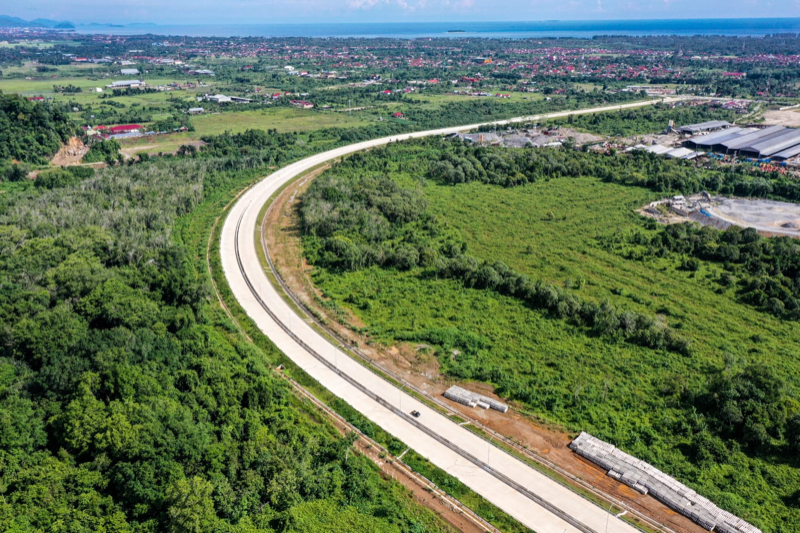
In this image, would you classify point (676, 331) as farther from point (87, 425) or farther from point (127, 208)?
point (127, 208)

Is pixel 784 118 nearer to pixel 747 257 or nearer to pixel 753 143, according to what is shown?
pixel 753 143

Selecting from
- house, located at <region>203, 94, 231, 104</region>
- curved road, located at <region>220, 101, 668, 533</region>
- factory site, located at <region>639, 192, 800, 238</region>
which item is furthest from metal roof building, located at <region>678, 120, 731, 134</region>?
house, located at <region>203, 94, 231, 104</region>

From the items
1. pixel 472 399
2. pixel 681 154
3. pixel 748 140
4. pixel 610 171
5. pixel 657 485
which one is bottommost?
pixel 657 485

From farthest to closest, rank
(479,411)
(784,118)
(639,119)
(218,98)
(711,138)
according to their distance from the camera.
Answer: (218,98) → (784,118) → (639,119) → (711,138) → (479,411)

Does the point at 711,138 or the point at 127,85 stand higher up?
the point at 127,85

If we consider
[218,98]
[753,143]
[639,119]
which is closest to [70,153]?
[218,98]

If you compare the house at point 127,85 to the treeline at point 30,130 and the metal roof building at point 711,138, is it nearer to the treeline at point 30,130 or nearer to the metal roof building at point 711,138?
the treeline at point 30,130

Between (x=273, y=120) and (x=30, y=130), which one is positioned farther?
(x=273, y=120)

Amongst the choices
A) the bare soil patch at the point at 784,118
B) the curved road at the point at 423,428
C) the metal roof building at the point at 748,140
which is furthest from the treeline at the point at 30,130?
the bare soil patch at the point at 784,118
